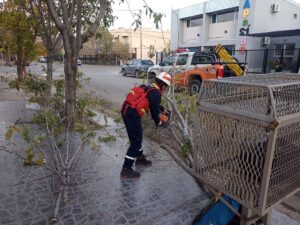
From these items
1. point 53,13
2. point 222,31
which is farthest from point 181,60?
point 222,31

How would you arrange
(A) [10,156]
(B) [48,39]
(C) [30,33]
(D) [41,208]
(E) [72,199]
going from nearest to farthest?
(D) [41,208]
(E) [72,199]
(A) [10,156]
(B) [48,39]
(C) [30,33]

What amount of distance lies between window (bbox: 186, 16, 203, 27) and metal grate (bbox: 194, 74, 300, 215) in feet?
80.1

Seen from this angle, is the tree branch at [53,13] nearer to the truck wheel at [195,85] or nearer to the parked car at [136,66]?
the truck wheel at [195,85]

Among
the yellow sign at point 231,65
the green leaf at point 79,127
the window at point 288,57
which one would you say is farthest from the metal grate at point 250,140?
the window at point 288,57

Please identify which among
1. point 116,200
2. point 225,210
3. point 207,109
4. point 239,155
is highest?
point 207,109

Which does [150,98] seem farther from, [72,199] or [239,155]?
[239,155]

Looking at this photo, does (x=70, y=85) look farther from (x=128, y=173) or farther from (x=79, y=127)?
(x=128, y=173)

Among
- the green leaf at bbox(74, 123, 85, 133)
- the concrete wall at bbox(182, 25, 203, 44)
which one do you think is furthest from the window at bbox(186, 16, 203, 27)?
the green leaf at bbox(74, 123, 85, 133)

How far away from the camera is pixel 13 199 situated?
3.13 metres

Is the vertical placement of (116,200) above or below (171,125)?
below

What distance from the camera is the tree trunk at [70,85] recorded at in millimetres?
5719

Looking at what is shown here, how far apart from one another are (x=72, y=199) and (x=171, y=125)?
228cm

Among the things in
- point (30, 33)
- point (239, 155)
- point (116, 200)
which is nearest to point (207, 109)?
point (239, 155)

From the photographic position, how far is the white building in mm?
18234
